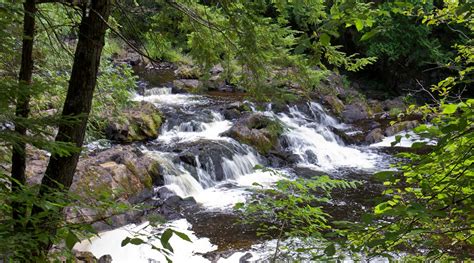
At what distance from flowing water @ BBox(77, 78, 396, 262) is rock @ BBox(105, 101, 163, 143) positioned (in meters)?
0.33

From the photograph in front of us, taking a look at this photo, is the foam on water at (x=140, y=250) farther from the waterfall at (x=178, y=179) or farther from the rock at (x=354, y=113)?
the rock at (x=354, y=113)

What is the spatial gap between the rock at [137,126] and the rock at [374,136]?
7429mm

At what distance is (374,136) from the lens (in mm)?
14312

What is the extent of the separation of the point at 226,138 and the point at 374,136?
19.9 ft

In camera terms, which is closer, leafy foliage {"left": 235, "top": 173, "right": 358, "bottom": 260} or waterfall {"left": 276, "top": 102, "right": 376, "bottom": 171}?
leafy foliage {"left": 235, "top": 173, "right": 358, "bottom": 260}

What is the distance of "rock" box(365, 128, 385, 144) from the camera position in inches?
558

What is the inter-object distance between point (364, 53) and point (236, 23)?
71.0ft

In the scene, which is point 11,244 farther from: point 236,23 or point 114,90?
point 114,90

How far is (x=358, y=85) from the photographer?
22.7 meters

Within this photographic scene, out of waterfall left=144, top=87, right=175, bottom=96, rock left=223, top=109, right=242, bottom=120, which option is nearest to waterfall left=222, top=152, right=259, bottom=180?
rock left=223, top=109, right=242, bottom=120

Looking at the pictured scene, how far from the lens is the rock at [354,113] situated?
17.1 metres

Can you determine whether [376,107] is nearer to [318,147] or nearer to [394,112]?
[394,112]

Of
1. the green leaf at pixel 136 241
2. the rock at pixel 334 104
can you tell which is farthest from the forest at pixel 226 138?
the rock at pixel 334 104

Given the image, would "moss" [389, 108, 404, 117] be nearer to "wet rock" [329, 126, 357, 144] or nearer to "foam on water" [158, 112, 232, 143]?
"wet rock" [329, 126, 357, 144]
